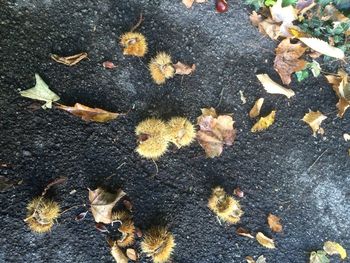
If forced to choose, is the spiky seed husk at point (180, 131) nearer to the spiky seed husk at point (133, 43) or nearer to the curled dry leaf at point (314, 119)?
the spiky seed husk at point (133, 43)

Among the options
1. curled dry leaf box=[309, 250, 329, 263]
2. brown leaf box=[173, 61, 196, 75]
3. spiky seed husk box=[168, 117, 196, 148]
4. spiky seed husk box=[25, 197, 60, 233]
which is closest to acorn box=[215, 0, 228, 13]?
brown leaf box=[173, 61, 196, 75]

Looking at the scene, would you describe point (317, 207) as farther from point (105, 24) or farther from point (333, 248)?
point (105, 24)

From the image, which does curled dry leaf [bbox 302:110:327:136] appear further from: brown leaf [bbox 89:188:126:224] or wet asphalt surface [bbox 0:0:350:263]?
brown leaf [bbox 89:188:126:224]

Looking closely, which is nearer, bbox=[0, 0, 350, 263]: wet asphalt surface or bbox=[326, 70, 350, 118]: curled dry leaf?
bbox=[0, 0, 350, 263]: wet asphalt surface

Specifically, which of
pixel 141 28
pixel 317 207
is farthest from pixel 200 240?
pixel 141 28

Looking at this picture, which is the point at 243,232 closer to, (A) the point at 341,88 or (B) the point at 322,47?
(A) the point at 341,88

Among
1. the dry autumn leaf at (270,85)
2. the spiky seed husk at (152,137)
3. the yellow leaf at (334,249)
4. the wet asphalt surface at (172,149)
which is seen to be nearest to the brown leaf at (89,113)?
the wet asphalt surface at (172,149)
